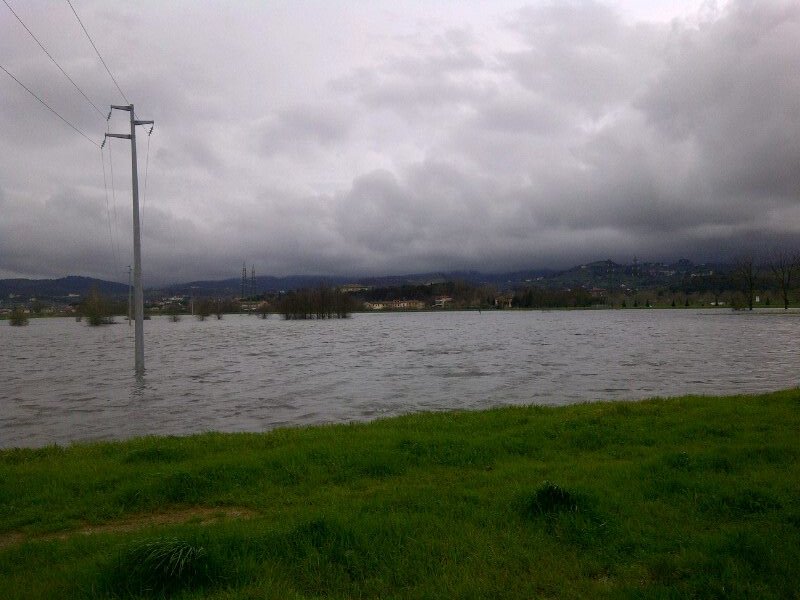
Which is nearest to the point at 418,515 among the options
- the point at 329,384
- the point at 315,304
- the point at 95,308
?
the point at 329,384

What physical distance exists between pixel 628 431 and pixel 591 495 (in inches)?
223

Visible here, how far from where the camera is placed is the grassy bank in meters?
5.35

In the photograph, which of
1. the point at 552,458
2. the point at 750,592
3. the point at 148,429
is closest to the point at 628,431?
the point at 552,458

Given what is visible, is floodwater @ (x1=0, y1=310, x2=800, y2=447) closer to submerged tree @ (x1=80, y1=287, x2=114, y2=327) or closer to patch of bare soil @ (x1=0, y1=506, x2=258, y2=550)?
patch of bare soil @ (x1=0, y1=506, x2=258, y2=550)

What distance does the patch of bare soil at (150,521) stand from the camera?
7.41 m

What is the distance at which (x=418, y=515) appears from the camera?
7012 mm

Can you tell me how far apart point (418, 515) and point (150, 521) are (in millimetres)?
3796

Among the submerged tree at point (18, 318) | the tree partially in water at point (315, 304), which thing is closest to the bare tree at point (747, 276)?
the tree partially in water at point (315, 304)

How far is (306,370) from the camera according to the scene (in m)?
35.0

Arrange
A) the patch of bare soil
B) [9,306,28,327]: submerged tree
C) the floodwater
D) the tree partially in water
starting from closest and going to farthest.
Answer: the patch of bare soil < the floodwater < [9,306,28,327]: submerged tree < the tree partially in water

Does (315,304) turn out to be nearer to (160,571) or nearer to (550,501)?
(550,501)

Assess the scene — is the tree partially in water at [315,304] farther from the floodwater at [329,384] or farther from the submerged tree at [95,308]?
the floodwater at [329,384]

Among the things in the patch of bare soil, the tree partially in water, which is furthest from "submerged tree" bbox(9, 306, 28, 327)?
the patch of bare soil

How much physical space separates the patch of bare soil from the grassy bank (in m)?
0.04
